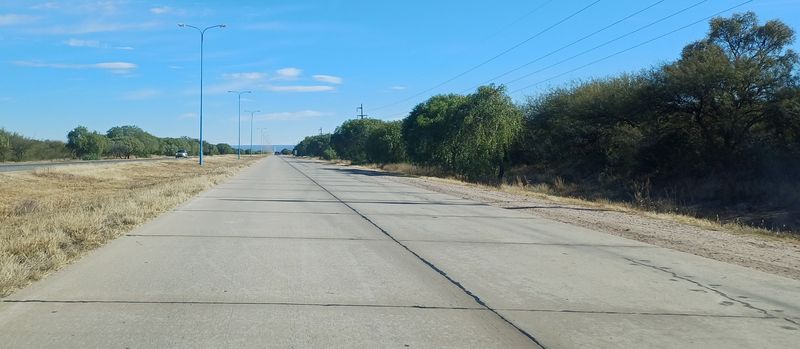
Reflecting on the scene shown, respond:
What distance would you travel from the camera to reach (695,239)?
14758 mm

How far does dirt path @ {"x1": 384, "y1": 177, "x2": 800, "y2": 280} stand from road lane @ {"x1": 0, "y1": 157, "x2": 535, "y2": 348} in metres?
5.88

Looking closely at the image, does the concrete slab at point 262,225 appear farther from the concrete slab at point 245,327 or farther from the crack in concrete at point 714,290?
the concrete slab at point 245,327

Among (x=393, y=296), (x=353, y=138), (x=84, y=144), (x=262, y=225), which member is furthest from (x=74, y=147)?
(x=393, y=296)

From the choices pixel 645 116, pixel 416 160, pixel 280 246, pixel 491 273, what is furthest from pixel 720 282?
pixel 416 160

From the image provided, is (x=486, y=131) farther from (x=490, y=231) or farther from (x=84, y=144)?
(x=84, y=144)

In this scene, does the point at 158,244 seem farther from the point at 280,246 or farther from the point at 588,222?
the point at 588,222

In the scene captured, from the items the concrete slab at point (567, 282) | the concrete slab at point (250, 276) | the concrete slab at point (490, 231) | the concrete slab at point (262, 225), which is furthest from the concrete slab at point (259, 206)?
the concrete slab at point (567, 282)

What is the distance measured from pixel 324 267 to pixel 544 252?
426cm

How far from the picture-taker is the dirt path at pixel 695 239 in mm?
11594

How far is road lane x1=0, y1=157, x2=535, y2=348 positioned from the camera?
5.88 m

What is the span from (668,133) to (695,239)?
93.8 feet

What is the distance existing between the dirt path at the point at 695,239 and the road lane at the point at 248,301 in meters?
5.88

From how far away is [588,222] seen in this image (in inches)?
718

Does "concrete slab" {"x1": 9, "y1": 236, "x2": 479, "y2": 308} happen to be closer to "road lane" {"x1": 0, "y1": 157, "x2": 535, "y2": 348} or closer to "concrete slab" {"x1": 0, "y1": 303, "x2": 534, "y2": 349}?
"road lane" {"x1": 0, "y1": 157, "x2": 535, "y2": 348}
